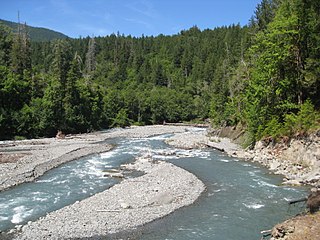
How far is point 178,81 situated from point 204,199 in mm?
104499

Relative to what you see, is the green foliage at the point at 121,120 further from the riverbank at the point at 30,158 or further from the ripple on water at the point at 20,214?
the ripple on water at the point at 20,214

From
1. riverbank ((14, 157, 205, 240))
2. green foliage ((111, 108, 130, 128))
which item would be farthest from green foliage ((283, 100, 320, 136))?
green foliage ((111, 108, 130, 128))

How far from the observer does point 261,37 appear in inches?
1476

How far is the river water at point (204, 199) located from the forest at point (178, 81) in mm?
8192

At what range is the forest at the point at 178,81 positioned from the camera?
32.7m

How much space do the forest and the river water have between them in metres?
8.19

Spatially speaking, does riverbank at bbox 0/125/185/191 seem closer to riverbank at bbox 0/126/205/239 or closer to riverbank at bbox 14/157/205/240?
riverbank at bbox 0/126/205/239

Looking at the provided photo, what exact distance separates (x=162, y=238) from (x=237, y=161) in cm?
2018

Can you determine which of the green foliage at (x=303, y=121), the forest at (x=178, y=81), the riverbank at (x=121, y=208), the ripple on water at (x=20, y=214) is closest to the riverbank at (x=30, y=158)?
the ripple on water at (x=20, y=214)

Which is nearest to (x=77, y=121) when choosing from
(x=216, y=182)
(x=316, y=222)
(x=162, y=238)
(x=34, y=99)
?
(x=34, y=99)

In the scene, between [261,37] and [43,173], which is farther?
[261,37]

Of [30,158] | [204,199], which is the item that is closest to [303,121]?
[204,199]

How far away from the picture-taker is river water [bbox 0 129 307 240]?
16.8m

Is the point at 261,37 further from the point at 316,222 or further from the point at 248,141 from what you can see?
the point at 316,222
